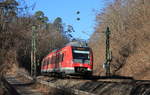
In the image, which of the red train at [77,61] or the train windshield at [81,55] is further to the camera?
the train windshield at [81,55]

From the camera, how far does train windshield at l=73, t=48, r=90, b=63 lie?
1058 inches

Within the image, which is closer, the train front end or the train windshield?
the train front end

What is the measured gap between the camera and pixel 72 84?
23.0m

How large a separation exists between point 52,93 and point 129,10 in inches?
1112

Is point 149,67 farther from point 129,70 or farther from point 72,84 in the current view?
point 72,84

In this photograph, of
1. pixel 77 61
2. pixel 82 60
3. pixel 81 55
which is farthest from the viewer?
pixel 81 55

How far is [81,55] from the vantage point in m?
27.2

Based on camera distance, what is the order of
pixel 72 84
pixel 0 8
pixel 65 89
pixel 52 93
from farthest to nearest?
pixel 72 84, pixel 52 93, pixel 65 89, pixel 0 8

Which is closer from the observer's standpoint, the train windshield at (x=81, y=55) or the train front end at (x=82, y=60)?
the train front end at (x=82, y=60)

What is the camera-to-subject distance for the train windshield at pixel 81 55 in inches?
1058

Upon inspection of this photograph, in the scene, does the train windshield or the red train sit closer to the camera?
the red train

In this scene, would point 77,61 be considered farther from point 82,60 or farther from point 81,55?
point 81,55

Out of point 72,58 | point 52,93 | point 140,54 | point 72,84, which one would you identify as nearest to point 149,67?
point 140,54

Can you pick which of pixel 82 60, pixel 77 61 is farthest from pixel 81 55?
pixel 77 61
